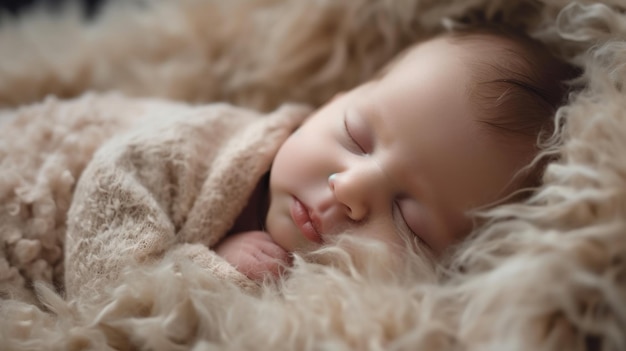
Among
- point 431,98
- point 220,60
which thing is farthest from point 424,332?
point 220,60

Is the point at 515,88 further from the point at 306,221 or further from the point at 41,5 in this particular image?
the point at 41,5

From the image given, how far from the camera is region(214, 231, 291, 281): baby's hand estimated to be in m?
0.93

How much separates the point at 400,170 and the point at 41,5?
1.05 metres

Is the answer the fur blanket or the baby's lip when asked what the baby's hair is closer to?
the fur blanket

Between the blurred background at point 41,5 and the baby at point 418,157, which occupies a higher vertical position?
the blurred background at point 41,5

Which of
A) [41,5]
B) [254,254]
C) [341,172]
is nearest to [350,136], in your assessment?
[341,172]

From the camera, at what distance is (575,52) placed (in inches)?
42.9

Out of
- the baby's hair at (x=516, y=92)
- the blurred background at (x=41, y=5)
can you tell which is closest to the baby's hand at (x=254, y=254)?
the baby's hair at (x=516, y=92)

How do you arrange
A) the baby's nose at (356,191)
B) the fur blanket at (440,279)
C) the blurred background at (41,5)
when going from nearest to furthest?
1. the fur blanket at (440,279)
2. the baby's nose at (356,191)
3. the blurred background at (41,5)

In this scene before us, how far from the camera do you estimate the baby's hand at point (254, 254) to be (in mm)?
931

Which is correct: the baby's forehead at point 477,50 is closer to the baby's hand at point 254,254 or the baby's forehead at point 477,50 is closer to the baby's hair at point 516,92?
the baby's hair at point 516,92

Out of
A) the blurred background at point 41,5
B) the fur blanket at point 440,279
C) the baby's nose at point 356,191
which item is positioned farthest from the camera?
the blurred background at point 41,5

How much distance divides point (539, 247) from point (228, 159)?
0.55 meters

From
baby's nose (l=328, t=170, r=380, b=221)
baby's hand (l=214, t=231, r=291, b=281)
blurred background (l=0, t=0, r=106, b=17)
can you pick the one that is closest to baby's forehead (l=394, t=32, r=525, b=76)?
A: baby's nose (l=328, t=170, r=380, b=221)
